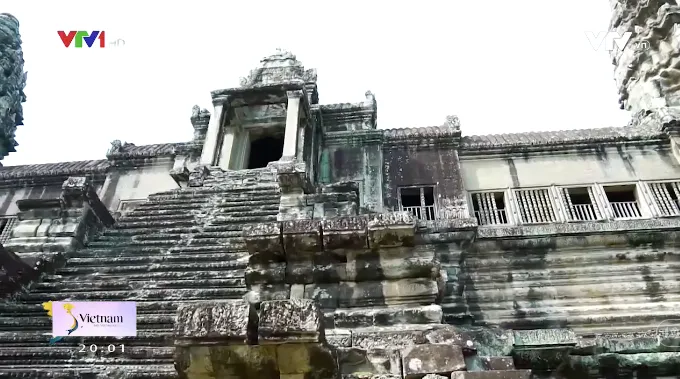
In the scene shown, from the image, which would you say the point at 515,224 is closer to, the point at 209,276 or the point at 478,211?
the point at 478,211

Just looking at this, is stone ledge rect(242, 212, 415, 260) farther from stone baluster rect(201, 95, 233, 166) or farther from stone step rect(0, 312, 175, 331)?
stone baluster rect(201, 95, 233, 166)

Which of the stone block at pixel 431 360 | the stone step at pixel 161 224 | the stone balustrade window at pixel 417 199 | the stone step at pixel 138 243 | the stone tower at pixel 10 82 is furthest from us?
the stone tower at pixel 10 82

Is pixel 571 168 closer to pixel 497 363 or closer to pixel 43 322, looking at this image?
pixel 497 363

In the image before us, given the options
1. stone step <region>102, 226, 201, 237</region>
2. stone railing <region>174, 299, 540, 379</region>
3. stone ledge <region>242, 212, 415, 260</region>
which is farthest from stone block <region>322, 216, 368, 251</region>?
stone step <region>102, 226, 201, 237</region>

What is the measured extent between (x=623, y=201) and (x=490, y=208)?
2652mm

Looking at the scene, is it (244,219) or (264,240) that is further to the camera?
(244,219)

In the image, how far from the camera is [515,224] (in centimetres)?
1048

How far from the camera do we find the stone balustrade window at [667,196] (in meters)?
10.4

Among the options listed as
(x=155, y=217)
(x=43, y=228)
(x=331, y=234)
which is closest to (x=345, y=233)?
(x=331, y=234)

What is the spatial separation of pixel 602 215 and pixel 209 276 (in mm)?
7394

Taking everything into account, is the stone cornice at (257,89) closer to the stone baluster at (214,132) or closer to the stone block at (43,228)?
the stone baluster at (214,132)

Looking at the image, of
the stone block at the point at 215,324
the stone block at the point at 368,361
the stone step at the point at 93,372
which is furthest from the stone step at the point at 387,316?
the stone step at the point at 93,372

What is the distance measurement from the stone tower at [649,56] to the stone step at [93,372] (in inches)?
501

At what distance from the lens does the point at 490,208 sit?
11.0m
